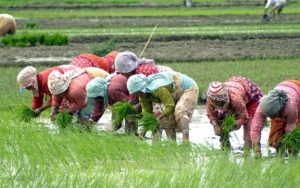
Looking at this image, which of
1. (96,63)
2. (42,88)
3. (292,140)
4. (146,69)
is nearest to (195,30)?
(96,63)

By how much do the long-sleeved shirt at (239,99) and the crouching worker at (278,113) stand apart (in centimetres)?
40

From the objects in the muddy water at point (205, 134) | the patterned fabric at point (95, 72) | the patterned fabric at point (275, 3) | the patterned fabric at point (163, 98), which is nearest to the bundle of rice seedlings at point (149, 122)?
the patterned fabric at point (163, 98)

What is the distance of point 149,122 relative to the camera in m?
8.66

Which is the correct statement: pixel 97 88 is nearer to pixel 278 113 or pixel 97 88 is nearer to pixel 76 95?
pixel 76 95

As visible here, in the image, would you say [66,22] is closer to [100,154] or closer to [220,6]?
[220,6]

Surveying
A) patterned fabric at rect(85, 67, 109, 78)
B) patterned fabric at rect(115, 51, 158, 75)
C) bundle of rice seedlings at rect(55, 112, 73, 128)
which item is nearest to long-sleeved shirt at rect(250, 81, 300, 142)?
patterned fabric at rect(115, 51, 158, 75)

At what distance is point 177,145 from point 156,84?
1072 millimetres

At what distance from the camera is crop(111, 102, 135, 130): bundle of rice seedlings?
9188 millimetres

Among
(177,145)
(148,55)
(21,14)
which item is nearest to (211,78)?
(148,55)

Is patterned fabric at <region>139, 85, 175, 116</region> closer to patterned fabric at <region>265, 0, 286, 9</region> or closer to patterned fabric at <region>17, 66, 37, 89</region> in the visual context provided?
patterned fabric at <region>17, 66, 37, 89</region>

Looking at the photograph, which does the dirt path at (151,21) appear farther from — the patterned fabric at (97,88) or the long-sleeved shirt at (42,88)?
the patterned fabric at (97,88)

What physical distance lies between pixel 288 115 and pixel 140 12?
2448 cm

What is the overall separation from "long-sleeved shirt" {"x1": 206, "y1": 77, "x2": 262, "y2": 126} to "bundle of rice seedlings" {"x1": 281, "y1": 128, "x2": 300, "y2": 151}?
0.79 m

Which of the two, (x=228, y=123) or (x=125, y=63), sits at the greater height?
(x=125, y=63)
